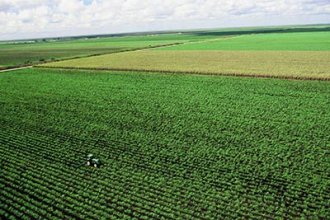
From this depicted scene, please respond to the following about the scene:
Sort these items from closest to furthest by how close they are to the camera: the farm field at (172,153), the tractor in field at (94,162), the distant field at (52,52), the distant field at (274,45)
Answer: the farm field at (172,153) < the tractor in field at (94,162) < the distant field at (274,45) < the distant field at (52,52)

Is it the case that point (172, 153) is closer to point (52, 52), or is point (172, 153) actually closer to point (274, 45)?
point (274, 45)

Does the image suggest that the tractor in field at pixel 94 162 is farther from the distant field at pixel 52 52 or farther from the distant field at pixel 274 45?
the distant field at pixel 274 45

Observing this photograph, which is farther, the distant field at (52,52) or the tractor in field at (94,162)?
the distant field at (52,52)

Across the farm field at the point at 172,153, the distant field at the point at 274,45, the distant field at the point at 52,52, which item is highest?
the distant field at the point at 52,52

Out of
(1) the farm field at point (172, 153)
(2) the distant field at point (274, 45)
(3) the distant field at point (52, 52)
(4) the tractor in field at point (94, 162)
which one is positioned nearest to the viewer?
(1) the farm field at point (172, 153)

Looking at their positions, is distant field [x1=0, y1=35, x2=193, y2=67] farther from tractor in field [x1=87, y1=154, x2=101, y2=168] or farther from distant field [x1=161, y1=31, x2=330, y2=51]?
tractor in field [x1=87, y1=154, x2=101, y2=168]

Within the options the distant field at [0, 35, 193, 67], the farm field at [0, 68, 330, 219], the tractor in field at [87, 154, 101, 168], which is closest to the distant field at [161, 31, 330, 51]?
the distant field at [0, 35, 193, 67]

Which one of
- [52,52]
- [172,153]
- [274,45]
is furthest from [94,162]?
[52,52]

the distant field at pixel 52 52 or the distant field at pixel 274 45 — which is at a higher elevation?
the distant field at pixel 52 52

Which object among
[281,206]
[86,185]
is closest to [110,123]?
[86,185]

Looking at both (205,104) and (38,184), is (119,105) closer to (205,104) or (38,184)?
(205,104)

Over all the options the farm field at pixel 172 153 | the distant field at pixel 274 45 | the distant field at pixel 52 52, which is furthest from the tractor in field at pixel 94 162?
the distant field at pixel 274 45
